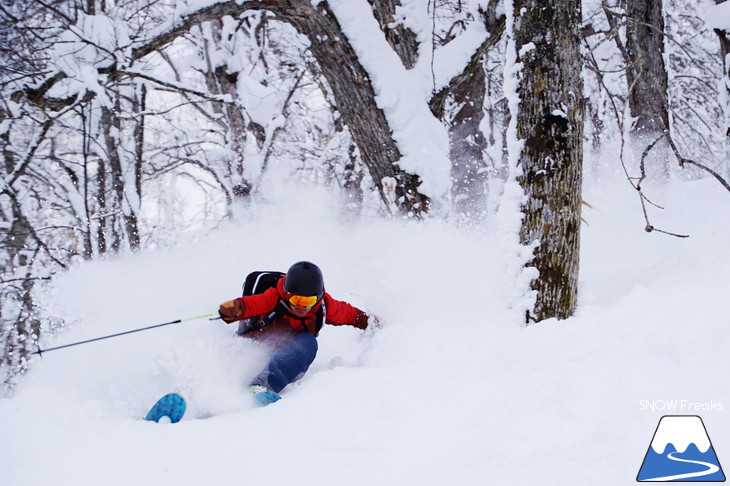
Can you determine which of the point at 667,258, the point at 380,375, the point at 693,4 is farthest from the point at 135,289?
the point at 693,4

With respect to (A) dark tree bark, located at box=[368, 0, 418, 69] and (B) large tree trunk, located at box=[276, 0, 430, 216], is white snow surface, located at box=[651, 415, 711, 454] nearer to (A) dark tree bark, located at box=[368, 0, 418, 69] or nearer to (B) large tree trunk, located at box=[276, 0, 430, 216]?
(B) large tree trunk, located at box=[276, 0, 430, 216]

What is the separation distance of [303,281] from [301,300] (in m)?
0.17

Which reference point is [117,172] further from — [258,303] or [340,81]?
[258,303]

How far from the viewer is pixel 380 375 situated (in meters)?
3.15

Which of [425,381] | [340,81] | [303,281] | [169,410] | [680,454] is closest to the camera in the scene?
[680,454]

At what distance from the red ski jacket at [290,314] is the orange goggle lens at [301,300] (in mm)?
120

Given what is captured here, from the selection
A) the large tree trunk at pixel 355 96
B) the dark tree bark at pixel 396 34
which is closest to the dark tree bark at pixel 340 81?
the large tree trunk at pixel 355 96

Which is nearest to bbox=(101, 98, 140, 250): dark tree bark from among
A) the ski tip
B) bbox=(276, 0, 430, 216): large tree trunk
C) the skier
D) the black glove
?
bbox=(276, 0, 430, 216): large tree trunk

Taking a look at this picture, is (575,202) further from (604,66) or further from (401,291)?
(604,66)

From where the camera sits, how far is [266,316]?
172 inches

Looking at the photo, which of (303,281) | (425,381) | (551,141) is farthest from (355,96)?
(425,381)

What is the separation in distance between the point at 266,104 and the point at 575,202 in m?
8.59

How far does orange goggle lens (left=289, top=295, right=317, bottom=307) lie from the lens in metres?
4.18

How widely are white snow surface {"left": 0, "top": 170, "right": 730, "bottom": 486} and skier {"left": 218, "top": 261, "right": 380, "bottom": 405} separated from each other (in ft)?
0.50
